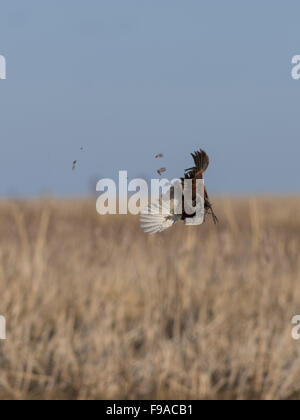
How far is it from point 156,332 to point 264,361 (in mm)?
809

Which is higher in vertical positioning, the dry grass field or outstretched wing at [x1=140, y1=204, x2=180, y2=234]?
outstretched wing at [x1=140, y1=204, x2=180, y2=234]

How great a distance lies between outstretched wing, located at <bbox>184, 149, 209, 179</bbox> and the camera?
323 millimetres

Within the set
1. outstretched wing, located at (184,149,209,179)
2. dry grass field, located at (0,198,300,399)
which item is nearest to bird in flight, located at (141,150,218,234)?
outstretched wing, located at (184,149,209,179)

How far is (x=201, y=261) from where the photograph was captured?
573 centimetres

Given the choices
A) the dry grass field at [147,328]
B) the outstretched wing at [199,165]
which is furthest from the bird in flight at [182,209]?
the dry grass field at [147,328]

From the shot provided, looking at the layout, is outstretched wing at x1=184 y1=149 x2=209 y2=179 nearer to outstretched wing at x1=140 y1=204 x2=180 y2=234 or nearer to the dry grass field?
outstretched wing at x1=140 y1=204 x2=180 y2=234

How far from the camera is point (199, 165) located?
327 mm

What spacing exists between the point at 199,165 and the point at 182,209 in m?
0.03

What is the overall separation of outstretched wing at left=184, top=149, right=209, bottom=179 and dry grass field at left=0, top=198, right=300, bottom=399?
2.71 m

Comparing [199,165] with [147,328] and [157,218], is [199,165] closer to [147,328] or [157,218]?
[157,218]

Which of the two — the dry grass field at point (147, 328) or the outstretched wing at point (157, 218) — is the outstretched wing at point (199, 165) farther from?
the dry grass field at point (147, 328)

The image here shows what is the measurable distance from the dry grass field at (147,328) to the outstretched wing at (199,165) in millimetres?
2707

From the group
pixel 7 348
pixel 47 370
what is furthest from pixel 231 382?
pixel 7 348

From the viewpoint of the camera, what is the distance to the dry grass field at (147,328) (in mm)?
3812
